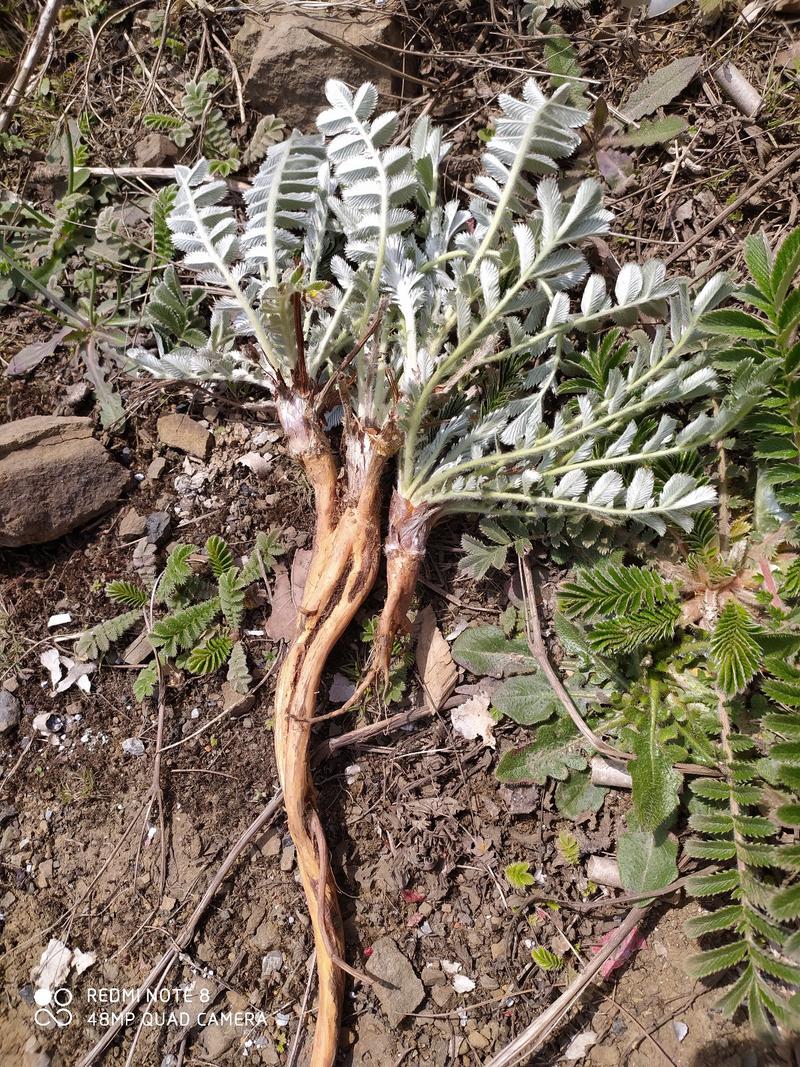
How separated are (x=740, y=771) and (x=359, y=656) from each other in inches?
45.2

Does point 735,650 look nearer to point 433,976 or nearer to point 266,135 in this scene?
point 433,976

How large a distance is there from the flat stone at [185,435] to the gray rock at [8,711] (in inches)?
39.8

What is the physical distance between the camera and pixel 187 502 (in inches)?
100

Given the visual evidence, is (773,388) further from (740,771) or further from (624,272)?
(740,771)

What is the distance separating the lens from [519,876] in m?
2.13

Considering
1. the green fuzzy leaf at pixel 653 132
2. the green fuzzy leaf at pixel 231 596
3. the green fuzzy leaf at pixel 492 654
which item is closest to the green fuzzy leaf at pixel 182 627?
the green fuzzy leaf at pixel 231 596

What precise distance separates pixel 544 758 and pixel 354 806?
0.61 metres

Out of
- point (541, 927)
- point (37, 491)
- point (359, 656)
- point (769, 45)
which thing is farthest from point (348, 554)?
point (769, 45)

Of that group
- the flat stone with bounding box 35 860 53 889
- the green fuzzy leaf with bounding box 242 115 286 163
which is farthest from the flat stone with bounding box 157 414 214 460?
the flat stone with bounding box 35 860 53 889

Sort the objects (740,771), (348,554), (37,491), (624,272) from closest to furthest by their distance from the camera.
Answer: (740,771), (624,272), (348,554), (37,491)

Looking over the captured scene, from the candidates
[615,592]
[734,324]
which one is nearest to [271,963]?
[615,592]

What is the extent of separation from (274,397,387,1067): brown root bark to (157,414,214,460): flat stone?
1.42 ft

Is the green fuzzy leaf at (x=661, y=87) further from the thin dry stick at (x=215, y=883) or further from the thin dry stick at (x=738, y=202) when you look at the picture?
the thin dry stick at (x=215, y=883)

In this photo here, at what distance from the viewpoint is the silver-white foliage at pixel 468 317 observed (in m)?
1.97
